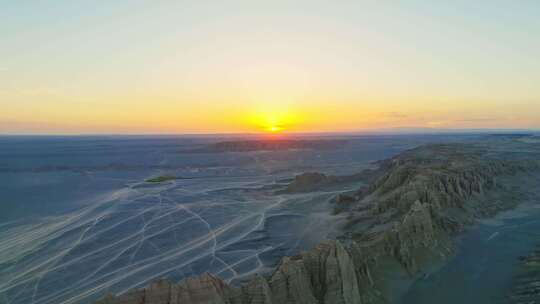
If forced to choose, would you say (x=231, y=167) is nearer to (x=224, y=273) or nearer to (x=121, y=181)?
(x=121, y=181)

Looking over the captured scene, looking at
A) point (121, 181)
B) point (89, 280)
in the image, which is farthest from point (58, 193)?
point (89, 280)

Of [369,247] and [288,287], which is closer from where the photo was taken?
[288,287]

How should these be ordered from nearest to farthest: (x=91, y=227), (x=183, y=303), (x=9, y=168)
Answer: (x=183, y=303), (x=91, y=227), (x=9, y=168)

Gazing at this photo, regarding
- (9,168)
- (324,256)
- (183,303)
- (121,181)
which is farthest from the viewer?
(9,168)

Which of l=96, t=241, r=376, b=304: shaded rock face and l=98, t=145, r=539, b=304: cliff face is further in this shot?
l=98, t=145, r=539, b=304: cliff face

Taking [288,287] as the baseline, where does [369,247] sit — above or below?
below

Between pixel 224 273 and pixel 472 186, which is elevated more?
pixel 472 186

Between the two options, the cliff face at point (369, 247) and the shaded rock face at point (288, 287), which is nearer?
the shaded rock face at point (288, 287)

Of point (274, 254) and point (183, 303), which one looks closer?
point (183, 303)
